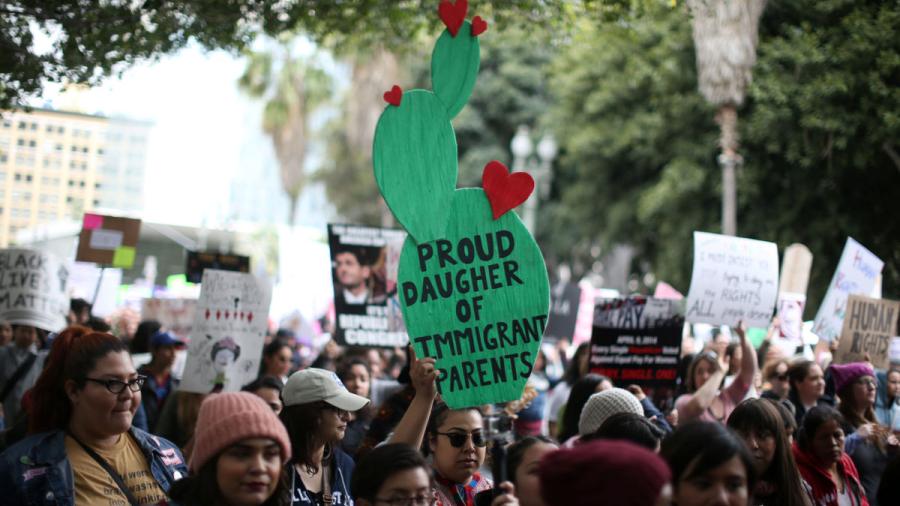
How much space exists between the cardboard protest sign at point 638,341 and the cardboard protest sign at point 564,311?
6.23 meters

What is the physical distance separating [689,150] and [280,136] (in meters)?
19.1

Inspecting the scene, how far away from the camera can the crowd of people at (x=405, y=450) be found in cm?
342

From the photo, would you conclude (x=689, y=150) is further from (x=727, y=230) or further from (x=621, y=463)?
(x=621, y=463)

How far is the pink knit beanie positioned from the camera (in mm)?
3541

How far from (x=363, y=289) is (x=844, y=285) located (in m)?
3.91

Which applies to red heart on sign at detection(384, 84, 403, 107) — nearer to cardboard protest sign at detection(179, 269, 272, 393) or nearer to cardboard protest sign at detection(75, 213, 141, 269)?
cardboard protest sign at detection(179, 269, 272, 393)

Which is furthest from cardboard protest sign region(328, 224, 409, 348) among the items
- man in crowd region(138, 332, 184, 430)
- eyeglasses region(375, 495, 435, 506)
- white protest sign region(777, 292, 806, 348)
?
eyeglasses region(375, 495, 435, 506)

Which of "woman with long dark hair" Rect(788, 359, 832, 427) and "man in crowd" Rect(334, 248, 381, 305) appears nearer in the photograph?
"woman with long dark hair" Rect(788, 359, 832, 427)

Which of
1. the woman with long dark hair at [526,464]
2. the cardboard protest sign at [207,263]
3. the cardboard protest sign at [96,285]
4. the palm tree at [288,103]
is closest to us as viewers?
the woman with long dark hair at [526,464]

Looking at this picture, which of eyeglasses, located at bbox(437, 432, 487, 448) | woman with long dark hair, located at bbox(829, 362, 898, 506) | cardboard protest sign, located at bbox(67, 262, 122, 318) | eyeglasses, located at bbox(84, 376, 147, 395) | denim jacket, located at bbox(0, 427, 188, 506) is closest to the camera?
denim jacket, located at bbox(0, 427, 188, 506)

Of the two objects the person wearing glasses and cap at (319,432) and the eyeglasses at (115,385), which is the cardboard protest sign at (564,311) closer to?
the person wearing glasses and cap at (319,432)

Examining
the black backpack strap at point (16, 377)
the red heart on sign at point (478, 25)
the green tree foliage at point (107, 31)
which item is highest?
the green tree foliage at point (107, 31)

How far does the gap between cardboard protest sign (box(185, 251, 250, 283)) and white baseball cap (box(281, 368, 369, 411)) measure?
7023mm

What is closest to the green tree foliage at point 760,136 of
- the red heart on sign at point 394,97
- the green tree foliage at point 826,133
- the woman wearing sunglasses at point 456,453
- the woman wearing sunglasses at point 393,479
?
the green tree foliage at point 826,133
